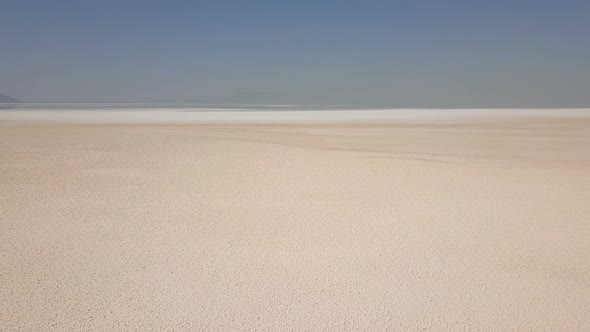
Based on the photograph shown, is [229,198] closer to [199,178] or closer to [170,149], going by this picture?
[199,178]

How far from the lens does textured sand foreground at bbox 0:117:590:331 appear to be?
320 cm

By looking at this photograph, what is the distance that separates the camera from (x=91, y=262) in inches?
157

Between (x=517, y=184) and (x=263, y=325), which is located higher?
(x=517, y=184)

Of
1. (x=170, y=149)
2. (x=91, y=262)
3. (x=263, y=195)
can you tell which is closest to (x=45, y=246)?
(x=91, y=262)

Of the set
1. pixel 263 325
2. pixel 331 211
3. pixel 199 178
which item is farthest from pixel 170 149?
pixel 263 325

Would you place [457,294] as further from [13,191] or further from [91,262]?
[13,191]

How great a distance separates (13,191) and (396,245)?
5048 millimetres

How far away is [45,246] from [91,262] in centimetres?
69

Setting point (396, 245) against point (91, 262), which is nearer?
point (91, 262)

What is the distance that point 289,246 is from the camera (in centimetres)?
450

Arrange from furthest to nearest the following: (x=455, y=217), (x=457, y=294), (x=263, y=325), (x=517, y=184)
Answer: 1. (x=517, y=184)
2. (x=455, y=217)
3. (x=457, y=294)
4. (x=263, y=325)

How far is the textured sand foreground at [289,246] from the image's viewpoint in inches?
126

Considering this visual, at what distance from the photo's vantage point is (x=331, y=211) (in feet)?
18.9

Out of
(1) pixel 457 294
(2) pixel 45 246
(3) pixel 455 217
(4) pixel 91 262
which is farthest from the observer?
(3) pixel 455 217
